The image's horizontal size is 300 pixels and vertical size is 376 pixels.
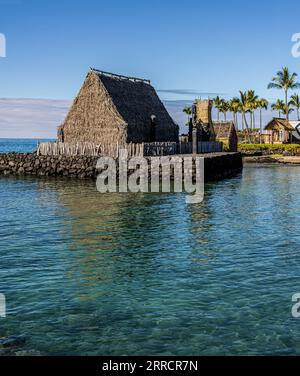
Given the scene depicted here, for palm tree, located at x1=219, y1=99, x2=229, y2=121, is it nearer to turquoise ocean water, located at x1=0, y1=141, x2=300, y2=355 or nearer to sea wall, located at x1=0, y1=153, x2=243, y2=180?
sea wall, located at x1=0, y1=153, x2=243, y2=180

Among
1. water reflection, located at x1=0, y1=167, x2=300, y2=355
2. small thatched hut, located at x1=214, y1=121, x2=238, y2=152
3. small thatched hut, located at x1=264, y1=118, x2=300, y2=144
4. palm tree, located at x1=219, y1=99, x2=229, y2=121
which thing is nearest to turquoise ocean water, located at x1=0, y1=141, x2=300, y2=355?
water reflection, located at x1=0, y1=167, x2=300, y2=355

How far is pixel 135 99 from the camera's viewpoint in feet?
148

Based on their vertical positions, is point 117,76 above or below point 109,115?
above

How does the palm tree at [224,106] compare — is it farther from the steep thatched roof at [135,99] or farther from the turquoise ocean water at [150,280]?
the turquoise ocean water at [150,280]

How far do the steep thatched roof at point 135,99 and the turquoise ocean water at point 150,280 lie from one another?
20.9 meters

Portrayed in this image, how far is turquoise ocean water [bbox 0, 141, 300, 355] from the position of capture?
27.2ft

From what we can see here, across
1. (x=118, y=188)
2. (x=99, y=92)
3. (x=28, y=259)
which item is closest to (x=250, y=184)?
(x=118, y=188)

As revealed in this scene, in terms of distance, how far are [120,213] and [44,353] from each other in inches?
528

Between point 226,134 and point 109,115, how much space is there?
2854 centimetres
